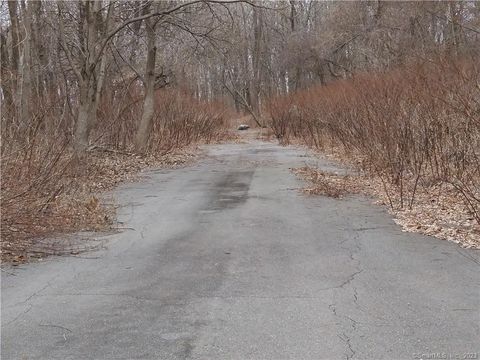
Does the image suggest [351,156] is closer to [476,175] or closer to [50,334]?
[476,175]

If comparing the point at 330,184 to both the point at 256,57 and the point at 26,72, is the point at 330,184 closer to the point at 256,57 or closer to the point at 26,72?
the point at 26,72

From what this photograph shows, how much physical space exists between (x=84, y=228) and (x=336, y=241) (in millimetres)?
3796

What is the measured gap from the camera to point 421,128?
12.1 meters

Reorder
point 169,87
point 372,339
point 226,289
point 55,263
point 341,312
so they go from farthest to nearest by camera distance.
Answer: point 169,87 → point 55,263 → point 226,289 → point 341,312 → point 372,339

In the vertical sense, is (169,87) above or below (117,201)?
above

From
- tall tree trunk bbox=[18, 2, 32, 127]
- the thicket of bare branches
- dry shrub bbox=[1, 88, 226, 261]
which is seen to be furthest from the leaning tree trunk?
the thicket of bare branches

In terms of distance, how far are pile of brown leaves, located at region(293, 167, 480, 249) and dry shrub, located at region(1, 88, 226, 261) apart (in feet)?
15.2

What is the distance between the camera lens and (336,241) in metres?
7.51

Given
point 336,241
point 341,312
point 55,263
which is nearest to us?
point 341,312

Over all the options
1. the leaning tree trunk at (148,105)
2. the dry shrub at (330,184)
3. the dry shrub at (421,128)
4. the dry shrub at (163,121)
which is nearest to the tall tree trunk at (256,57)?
the dry shrub at (163,121)

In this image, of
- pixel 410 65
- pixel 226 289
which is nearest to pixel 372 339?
pixel 226 289

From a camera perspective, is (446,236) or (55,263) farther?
(446,236)

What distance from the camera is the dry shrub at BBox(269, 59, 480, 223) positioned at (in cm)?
1032

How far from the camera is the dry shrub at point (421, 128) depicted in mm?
10320
